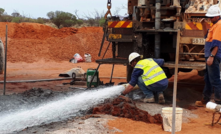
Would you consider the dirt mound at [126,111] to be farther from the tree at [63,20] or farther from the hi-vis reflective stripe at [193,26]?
the tree at [63,20]

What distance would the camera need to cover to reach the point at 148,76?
7.17m

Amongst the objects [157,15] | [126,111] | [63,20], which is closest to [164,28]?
[157,15]

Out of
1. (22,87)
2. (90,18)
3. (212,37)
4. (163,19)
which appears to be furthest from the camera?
(90,18)

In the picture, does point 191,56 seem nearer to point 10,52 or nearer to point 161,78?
point 161,78

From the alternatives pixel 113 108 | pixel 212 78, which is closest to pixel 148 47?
pixel 212 78

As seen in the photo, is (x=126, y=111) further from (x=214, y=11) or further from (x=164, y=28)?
(x=164, y=28)

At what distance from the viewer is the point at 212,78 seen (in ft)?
22.6

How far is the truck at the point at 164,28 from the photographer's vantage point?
7902mm

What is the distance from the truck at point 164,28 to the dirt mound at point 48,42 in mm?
11175

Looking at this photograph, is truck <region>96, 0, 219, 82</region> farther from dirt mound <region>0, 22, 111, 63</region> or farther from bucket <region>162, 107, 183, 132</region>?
dirt mound <region>0, 22, 111, 63</region>

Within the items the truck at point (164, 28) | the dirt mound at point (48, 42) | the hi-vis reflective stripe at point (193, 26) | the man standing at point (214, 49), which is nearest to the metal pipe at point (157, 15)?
the truck at point (164, 28)

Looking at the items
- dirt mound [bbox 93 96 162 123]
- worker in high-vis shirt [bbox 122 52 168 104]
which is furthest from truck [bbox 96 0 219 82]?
dirt mound [bbox 93 96 162 123]

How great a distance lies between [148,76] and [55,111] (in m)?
2.10

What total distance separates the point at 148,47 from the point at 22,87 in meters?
4.12
